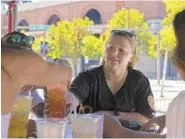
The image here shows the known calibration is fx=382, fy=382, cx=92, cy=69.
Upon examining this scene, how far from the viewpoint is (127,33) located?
6.56ft

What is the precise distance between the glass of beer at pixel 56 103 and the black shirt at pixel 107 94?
49 cm

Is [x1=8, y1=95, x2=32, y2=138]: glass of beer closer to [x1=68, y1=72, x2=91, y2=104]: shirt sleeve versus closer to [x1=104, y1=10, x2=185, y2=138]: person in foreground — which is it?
[x1=104, y1=10, x2=185, y2=138]: person in foreground

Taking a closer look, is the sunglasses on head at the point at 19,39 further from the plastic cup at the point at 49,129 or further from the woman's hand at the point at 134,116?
the woman's hand at the point at 134,116

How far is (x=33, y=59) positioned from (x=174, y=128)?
0.41m

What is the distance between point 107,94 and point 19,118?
77cm

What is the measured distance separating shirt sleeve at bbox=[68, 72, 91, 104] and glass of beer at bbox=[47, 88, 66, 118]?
0.49 meters

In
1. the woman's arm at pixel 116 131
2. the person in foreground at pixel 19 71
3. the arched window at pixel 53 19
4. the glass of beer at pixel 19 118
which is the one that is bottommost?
the woman's arm at pixel 116 131

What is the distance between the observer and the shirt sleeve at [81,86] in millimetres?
1897

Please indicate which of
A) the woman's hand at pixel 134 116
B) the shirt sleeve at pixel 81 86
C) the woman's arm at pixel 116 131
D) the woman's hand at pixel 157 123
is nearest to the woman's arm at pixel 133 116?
the woman's hand at pixel 134 116

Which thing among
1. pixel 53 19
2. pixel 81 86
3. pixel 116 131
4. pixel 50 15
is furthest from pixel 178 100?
pixel 53 19

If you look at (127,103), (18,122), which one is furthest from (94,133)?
(127,103)

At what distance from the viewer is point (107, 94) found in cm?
193

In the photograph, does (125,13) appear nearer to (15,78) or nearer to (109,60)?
(109,60)

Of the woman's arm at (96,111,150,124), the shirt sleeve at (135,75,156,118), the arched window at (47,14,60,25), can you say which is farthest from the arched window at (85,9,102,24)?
the woman's arm at (96,111,150,124)
